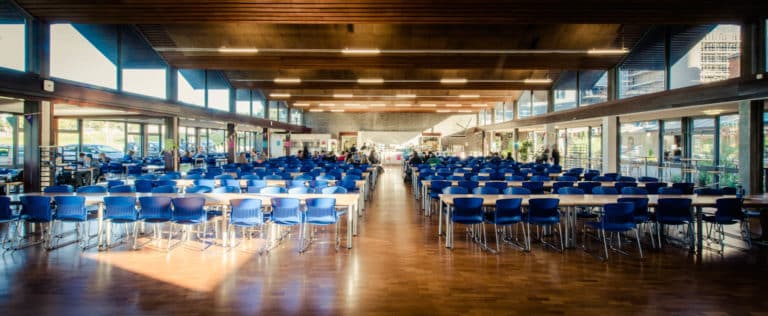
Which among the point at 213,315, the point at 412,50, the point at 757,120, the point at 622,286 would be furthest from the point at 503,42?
the point at 213,315

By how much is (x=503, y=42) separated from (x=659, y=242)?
28.1ft

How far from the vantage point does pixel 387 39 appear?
12789 mm

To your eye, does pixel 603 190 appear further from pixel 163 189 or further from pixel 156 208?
pixel 163 189

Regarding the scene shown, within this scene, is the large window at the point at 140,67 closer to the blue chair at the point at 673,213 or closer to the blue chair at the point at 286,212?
the blue chair at the point at 286,212

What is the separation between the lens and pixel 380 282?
4.75 m

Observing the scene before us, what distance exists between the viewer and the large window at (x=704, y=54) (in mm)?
9336

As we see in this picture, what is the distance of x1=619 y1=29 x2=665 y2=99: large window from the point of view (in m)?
12.1

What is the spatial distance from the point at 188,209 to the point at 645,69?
13810 millimetres

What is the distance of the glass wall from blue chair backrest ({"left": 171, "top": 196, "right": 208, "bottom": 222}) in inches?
585

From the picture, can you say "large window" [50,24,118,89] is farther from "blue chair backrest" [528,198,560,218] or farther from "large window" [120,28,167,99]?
"blue chair backrest" [528,198,560,218]

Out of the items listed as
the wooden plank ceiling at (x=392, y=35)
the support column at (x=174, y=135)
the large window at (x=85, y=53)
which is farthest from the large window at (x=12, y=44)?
the support column at (x=174, y=135)

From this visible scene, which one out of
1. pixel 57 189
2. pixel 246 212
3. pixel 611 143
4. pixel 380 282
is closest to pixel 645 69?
pixel 611 143

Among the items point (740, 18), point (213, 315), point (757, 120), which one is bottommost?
point (213, 315)

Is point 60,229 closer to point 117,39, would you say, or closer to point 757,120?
point 117,39
